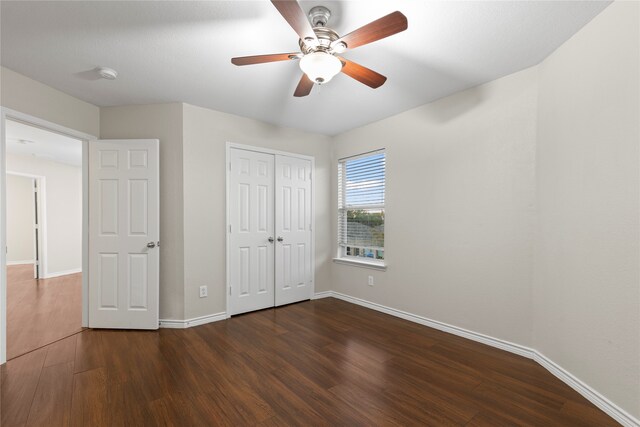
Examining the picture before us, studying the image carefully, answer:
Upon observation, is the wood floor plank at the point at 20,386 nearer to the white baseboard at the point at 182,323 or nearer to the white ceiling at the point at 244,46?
the white baseboard at the point at 182,323

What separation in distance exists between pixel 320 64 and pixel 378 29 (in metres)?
0.40

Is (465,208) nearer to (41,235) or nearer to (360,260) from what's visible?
(360,260)

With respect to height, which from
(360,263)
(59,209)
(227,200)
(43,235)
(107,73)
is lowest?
(360,263)

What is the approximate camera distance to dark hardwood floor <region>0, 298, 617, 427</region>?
1.73 m

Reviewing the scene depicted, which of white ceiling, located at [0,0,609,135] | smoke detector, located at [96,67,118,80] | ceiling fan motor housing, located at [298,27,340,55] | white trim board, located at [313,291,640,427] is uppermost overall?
white ceiling, located at [0,0,609,135]

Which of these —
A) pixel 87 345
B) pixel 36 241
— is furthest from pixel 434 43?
pixel 36 241

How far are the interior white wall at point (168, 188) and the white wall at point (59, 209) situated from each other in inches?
173

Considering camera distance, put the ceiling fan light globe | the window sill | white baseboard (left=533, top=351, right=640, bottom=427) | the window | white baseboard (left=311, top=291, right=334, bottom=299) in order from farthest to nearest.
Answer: white baseboard (left=311, top=291, right=334, bottom=299)
the window
the window sill
the ceiling fan light globe
white baseboard (left=533, top=351, right=640, bottom=427)

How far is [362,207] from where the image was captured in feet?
13.4

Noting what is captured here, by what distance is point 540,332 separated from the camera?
2354 millimetres

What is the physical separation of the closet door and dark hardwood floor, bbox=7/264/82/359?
93.4 inches

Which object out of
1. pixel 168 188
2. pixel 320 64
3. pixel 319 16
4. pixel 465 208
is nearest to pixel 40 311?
pixel 168 188

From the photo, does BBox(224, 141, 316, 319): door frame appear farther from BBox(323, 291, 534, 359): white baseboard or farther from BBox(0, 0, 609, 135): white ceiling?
BBox(323, 291, 534, 359): white baseboard

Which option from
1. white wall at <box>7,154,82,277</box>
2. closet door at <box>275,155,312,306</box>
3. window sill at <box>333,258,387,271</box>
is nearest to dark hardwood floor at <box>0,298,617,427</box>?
window sill at <box>333,258,387,271</box>
